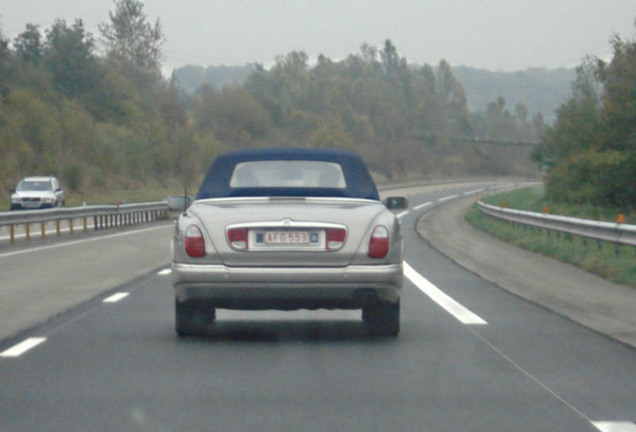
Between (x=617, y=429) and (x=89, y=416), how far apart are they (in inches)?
113

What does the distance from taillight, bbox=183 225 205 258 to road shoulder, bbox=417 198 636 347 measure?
3.62m

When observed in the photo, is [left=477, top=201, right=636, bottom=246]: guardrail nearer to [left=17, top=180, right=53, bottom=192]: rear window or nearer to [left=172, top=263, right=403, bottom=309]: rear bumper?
[left=172, top=263, right=403, bottom=309]: rear bumper

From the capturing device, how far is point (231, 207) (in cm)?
969

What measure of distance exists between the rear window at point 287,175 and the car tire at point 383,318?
1.14 meters

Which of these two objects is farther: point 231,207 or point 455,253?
point 455,253

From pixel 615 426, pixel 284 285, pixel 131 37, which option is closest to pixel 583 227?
pixel 284 285

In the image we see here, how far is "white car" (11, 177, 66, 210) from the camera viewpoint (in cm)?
4894

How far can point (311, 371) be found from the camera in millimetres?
8297

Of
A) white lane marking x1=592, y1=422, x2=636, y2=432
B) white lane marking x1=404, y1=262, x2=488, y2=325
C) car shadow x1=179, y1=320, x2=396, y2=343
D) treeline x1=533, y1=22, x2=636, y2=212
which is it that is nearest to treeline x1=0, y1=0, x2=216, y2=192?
treeline x1=533, y1=22, x2=636, y2=212

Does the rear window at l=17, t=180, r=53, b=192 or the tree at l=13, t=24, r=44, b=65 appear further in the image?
the tree at l=13, t=24, r=44, b=65

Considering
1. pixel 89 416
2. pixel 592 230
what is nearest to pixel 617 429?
pixel 89 416

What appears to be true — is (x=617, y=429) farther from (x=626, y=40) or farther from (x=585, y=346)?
(x=626, y=40)

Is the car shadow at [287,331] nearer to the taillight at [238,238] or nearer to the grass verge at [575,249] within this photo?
→ the taillight at [238,238]

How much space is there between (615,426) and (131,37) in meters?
149
